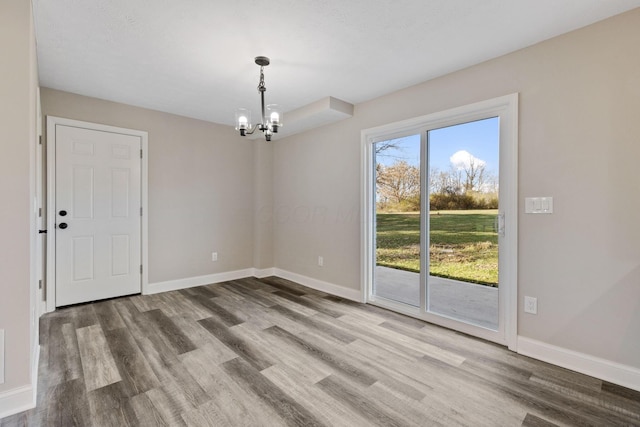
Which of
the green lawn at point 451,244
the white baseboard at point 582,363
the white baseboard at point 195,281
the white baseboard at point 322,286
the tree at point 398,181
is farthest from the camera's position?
the white baseboard at point 195,281

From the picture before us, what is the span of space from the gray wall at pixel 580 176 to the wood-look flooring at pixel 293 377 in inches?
15.9

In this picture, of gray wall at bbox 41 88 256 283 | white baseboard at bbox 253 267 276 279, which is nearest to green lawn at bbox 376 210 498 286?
white baseboard at bbox 253 267 276 279

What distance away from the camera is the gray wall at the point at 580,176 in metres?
2.00

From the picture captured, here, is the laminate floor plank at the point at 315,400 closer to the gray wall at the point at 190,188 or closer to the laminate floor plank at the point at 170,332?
the laminate floor plank at the point at 170,332

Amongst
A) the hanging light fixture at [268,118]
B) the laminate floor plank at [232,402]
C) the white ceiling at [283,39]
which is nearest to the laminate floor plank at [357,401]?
the laminate floor plank at [232,402]

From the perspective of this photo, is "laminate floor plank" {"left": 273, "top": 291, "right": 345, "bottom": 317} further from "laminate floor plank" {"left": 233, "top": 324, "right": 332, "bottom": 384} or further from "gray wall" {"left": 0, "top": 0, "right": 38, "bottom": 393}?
"gray wall" {"left": 0, "top": 0, "right": 38, "bottom": 393}

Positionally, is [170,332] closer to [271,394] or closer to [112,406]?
[112,406]

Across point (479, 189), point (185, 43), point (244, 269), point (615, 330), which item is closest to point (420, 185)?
point (479, 189)

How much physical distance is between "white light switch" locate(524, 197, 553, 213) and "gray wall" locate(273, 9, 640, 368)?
4cm

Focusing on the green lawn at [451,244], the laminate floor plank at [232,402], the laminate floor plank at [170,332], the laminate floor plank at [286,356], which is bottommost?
the laminate floor plank at [232,402]

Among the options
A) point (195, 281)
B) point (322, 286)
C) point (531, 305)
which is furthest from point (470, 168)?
point (195, 281)

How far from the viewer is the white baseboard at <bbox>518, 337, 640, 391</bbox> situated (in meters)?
1.98

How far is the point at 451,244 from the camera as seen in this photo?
3.00m

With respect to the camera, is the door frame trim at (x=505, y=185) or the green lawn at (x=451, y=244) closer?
the door frame trim at (x=505, y=185)
